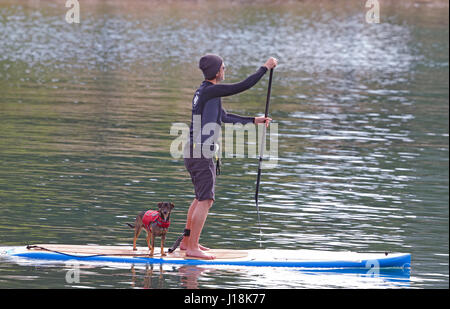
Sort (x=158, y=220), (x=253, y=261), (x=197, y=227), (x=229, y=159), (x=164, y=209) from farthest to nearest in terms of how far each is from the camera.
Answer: (x=229, y=159) < (x=253, y=261) < (x=197, y=227) < (x=158, y=220) < (x=164, y=209)

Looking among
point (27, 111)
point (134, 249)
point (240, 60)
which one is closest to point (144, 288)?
point (134, 249)

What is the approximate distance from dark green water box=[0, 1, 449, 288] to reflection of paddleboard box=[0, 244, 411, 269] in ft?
0.68

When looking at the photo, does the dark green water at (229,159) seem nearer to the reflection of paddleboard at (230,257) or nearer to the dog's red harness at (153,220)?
the reflection of paddleboard at (230,257)

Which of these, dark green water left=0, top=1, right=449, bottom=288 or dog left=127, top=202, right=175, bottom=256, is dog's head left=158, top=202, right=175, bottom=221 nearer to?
dog left=127, top=202, right=175, bottom=256

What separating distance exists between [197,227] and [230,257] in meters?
0.64

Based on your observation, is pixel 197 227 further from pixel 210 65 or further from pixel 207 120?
pixel 210 65

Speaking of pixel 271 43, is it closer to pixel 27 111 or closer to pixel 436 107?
pixel 436 107

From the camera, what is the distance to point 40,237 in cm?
1380

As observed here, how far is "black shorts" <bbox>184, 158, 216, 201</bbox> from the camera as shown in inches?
481

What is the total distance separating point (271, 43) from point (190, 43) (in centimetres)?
585

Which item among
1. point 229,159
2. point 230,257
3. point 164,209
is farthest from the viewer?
point 229,159

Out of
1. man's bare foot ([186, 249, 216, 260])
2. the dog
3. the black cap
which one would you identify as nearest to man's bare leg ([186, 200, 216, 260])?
man's bare foot ([186, 249, 216, 260])

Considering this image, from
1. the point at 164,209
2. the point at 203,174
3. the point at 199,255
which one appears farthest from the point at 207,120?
the point at 199,255

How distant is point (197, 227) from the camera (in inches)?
495
